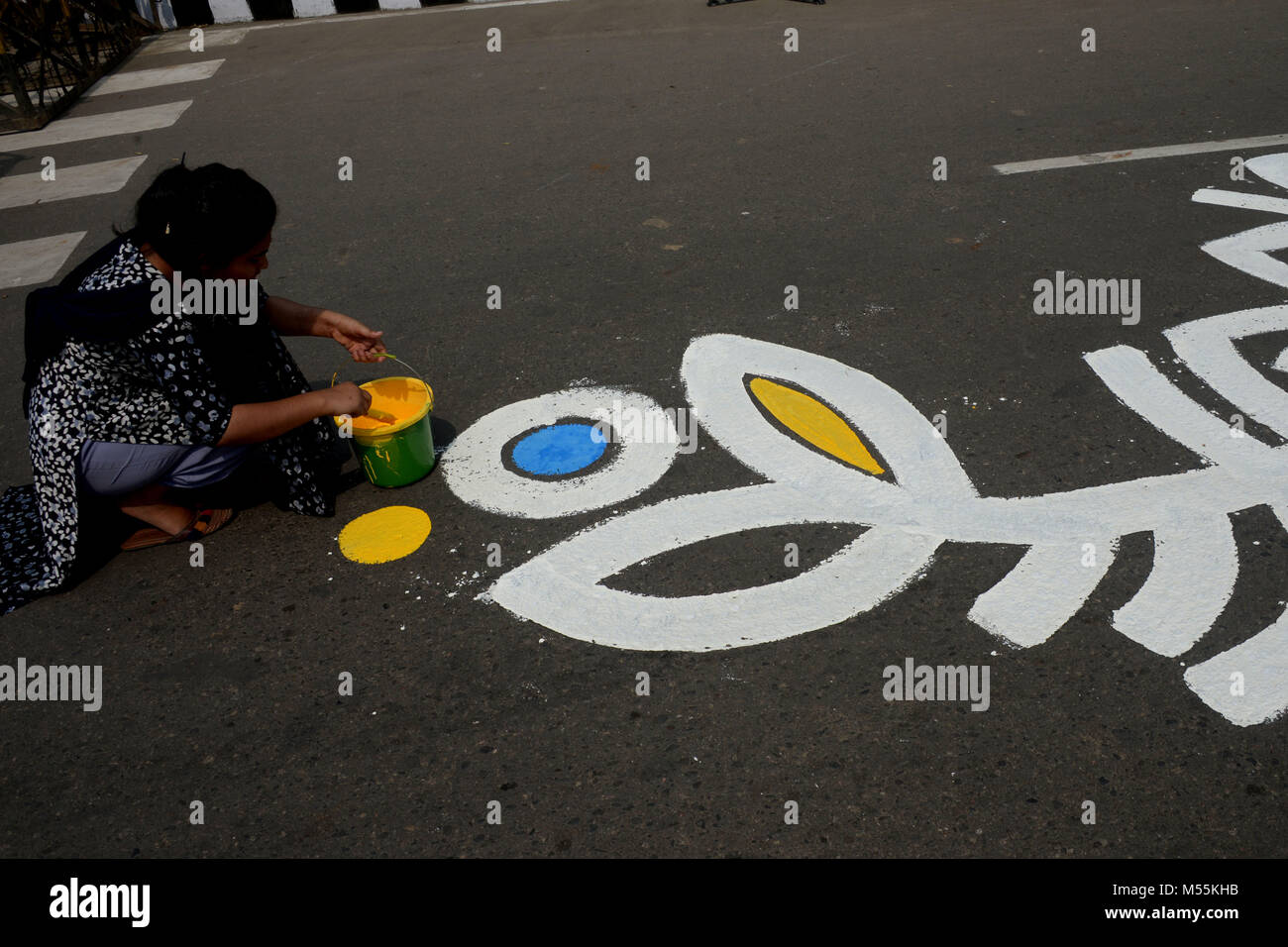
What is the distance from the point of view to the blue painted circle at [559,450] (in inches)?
153

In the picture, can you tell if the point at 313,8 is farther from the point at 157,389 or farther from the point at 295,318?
the point at 157,389

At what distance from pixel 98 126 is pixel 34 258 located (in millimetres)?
2979

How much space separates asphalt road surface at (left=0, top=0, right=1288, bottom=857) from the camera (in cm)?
258

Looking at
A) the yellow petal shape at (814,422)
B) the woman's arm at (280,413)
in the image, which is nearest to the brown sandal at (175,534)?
the woman's arm at (280,413)

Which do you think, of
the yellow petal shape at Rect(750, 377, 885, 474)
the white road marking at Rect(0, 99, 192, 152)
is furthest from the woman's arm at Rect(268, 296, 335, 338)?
the white road marking at Rect(0, 99, 192, 152)

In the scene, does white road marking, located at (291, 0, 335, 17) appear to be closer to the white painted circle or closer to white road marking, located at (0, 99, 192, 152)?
white road marking, located at (0, 99, 192, 152)

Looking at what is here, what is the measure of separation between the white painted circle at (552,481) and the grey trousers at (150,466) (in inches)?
31.4

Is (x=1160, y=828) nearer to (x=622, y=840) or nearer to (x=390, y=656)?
(x=622, y=840)

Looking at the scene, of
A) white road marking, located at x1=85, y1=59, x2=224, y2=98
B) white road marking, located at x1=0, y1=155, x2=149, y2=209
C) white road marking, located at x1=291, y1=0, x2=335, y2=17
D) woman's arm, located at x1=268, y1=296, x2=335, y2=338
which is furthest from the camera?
white road marking, located at x1=291, y1=0, x2=335, y2=17

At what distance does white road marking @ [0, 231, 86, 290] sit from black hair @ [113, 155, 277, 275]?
3.25m

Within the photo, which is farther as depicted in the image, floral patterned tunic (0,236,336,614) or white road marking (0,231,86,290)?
white road marking (0,231,86,290)

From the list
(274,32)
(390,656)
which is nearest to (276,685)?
(390,656)

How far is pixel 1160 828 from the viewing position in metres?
2.41
